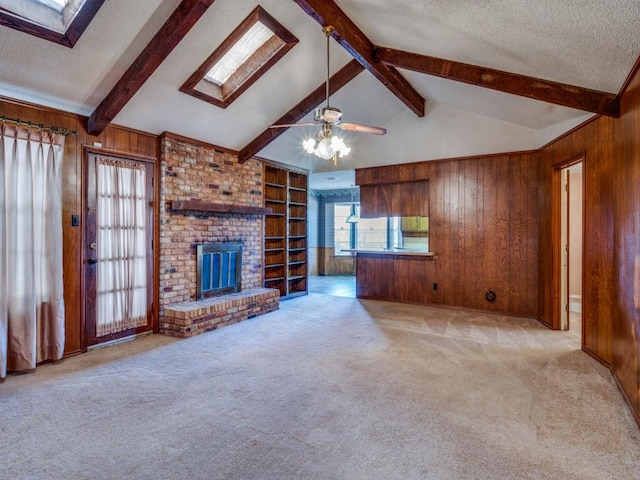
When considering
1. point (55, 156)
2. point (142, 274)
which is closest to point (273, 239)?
point (142, 274)

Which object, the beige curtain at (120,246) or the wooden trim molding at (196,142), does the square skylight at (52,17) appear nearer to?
the beige curtain at (120,246)

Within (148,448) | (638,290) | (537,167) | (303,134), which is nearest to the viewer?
(148,448)

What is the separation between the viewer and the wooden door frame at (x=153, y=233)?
3930 mm

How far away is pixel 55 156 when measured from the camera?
362cm

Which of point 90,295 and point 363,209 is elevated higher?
point 363,209

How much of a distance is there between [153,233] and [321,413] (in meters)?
3.30

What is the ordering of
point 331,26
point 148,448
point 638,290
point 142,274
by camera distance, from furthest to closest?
1. point 142,274
2. point 331,26
3. point 638,290
4. point 148,448

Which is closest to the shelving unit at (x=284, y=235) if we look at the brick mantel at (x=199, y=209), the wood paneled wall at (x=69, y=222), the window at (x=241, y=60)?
the brick mantel at (x=199, y=209)

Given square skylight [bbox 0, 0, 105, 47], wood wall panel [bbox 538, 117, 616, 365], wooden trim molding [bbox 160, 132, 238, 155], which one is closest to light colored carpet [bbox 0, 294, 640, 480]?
wood wall panel [bbox 538, 117, 616, 365]

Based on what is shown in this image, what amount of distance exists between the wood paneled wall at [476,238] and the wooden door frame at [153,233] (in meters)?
4.05

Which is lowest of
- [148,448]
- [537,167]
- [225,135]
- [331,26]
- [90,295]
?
[148,448]

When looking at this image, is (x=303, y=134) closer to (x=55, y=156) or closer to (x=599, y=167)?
(x=55, y=156)

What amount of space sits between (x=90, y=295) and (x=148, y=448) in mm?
2484

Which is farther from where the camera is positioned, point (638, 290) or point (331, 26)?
point (331, 26)
